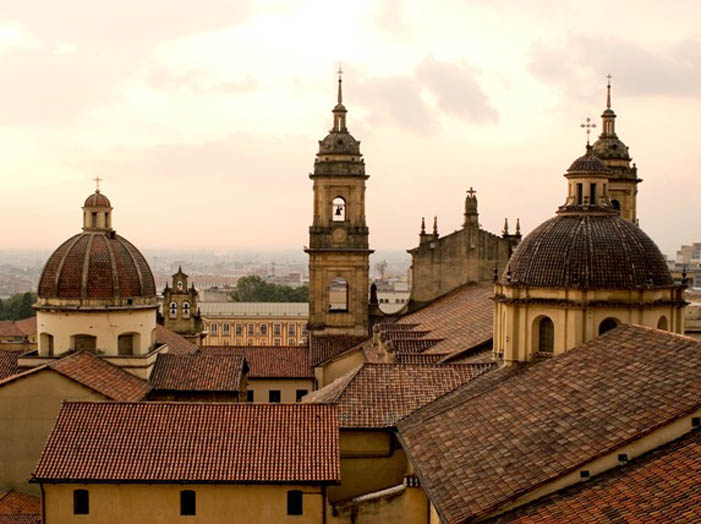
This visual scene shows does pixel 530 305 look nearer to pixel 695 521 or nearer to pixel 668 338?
pixel 668 338

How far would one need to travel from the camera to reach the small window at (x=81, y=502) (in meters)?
24.8

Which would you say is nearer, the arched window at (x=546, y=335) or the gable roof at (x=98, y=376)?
the arched window at (x=546, y=335)

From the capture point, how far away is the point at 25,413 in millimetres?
32594

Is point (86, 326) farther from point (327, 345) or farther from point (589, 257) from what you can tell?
point (589, 257)

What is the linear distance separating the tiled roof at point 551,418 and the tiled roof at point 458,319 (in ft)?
25.0

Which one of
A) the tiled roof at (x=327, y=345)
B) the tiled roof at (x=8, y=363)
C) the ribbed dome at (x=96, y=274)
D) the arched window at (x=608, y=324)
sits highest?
the ribbed dome at (x=96, y=274)

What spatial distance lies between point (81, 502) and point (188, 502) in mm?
2909

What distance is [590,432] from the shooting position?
1911 centimetres

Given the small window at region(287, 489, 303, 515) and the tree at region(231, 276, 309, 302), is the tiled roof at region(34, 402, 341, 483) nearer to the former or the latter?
the small window at region(287, 489, 303, 515)

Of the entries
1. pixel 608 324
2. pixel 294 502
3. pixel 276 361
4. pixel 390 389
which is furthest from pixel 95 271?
pixel 608 324

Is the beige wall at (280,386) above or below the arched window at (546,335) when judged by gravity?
below

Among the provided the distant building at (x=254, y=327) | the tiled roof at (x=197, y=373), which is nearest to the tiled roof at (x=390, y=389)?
the tiled roof at (x=197, y=373)

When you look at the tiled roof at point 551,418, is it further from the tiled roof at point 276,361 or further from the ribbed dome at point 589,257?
the tiled roof at point 276,361

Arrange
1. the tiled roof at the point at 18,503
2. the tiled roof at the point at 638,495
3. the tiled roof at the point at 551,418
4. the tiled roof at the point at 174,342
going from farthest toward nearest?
the tiled roof at the point at 174,342, the tiled roof at the point at 18,503, the tiled roof at the point at 551,418, the tiled roof at the point at 638,495
